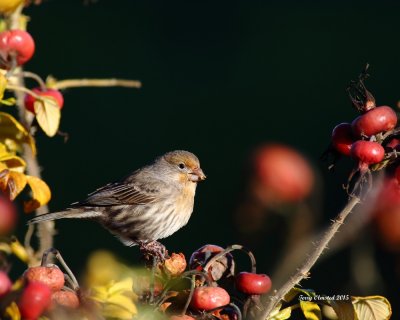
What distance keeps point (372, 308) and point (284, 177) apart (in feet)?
1.23

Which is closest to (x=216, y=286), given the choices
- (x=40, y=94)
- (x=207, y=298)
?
(x=207, y=298)

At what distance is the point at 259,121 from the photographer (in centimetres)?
651

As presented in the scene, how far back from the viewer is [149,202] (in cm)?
355

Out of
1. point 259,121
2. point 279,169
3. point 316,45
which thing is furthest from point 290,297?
point 316,45

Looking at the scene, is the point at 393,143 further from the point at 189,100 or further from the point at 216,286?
the point at 189,100

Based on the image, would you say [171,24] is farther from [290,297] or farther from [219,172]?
[290,297]

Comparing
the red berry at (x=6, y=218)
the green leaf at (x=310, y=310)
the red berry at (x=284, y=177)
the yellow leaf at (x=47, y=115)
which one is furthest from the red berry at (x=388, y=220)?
Result: the yellow leaf at (x=47, y=115)

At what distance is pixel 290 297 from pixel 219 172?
422 cm

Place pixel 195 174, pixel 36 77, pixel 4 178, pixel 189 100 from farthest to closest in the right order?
pixel 189 100 < pixel 195 174 < pixel 36 77 < pixel 4 178

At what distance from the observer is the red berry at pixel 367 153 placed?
1253 mm

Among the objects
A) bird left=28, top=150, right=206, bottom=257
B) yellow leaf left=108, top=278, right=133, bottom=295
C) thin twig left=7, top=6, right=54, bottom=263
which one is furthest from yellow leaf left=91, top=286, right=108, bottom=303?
bird left=28, top=150, right=206, bottom=257

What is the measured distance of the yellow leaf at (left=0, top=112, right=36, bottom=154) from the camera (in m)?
1.41

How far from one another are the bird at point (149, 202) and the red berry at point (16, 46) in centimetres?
179

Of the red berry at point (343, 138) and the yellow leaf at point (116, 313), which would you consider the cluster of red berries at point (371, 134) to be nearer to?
the red berry at point (343, 138)
